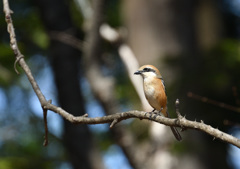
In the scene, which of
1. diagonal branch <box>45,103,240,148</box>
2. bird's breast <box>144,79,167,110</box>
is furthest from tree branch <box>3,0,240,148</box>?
bird's breast <box>144,79,167,110</box>

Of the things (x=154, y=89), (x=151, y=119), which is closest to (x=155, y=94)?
(x=154, y=89)

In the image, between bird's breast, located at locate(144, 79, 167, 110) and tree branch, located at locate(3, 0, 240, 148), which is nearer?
tree branch, located at locate(3, 0, 240, 148)

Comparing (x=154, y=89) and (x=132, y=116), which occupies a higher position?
(x=154, y=89)

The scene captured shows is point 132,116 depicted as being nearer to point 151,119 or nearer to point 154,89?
point 151,119

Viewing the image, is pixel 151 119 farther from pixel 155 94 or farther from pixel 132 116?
pixel 155 94

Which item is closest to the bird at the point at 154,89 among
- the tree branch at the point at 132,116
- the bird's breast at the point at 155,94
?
the bird's breast at the point at 155,94

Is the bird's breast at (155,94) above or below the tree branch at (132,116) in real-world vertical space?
above

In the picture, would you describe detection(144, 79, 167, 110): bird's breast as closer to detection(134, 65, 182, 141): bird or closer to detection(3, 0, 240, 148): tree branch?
detection(134, 65, 182, 141): bird

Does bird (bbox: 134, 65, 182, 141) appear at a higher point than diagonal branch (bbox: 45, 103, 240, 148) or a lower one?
higher

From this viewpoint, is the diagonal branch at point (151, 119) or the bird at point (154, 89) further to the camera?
the bird at point (154, 89)

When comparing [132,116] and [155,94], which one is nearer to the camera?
[132,116]

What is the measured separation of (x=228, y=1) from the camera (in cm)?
983

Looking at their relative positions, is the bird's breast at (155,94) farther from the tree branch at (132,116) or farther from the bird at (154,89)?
the tree branch at (132,116)

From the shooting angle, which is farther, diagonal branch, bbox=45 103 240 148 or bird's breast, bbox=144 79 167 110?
bird's breast, bbox=144 79 167 110
